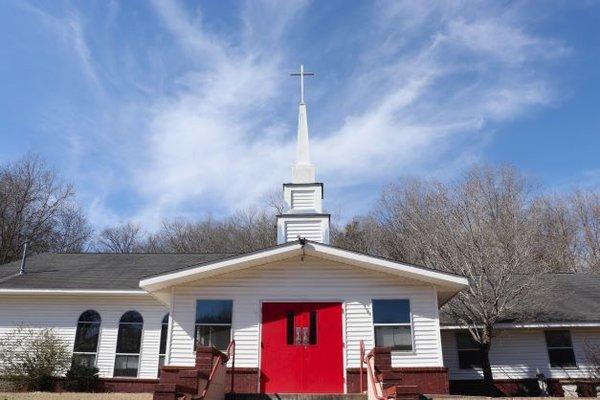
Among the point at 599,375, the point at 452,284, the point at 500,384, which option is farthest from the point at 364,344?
the point at 599,375

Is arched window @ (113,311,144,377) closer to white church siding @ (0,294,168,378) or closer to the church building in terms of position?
white church siding @ (0,294,168,378)

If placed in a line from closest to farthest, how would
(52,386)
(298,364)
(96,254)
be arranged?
(298,364)
(52,386)
(96,254)

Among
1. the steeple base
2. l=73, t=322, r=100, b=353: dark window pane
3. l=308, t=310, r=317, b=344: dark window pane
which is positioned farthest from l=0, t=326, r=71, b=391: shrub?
the steeple base

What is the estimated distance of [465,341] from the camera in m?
18.6

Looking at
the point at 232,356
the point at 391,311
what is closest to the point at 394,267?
the point at 391,311

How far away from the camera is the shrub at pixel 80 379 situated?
1634cm

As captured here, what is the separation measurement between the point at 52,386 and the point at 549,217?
3321 centimetres

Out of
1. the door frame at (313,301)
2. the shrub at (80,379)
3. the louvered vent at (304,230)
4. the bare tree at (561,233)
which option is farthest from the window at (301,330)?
the bare tree at (561,233)

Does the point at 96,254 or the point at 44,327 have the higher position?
the point at 96,254

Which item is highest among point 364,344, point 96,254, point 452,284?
point 96,254

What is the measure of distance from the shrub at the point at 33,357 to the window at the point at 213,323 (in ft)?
21.2

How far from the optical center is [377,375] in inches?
391

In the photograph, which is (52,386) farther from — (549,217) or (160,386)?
(549,217)

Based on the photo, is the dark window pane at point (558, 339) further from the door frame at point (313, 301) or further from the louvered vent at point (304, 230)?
the door frame at point (313, 301)
